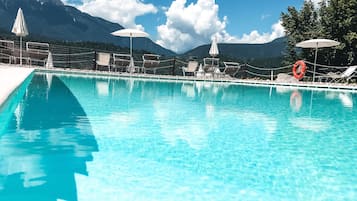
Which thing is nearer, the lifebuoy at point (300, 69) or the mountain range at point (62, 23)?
the lifebuoy at point (300, 69)

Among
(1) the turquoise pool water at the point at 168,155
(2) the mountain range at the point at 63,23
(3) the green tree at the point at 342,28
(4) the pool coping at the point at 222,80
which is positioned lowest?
(1) the turquoise pool water at the point at 168,155

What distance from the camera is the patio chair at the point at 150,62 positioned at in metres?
15.0

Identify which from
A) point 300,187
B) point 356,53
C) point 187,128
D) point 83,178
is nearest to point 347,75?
point 356,53

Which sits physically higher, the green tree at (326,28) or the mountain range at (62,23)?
the mountain range at (62,23)

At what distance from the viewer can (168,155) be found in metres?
3.35

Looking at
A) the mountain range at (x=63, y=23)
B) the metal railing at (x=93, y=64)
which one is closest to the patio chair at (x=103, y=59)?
the metal railing at (x=93, y=64)

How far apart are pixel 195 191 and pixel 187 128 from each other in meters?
2.23

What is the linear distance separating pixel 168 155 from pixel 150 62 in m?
11.9

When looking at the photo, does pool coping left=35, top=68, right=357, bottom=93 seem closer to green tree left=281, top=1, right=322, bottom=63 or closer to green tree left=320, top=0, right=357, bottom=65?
green tree left=320, top=0, right=357, bottom=65

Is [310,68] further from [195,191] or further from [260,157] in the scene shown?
[195,191]

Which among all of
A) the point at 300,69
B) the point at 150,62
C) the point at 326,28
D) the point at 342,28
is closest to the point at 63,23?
the point at 150,62

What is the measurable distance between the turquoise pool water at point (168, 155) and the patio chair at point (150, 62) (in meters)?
9.24

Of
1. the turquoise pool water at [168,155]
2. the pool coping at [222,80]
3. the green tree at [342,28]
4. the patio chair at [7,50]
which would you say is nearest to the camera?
the turquoise pool water at [168,155]

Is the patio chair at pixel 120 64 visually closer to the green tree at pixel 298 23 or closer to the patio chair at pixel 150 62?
the patio chair at pixel 150 62
